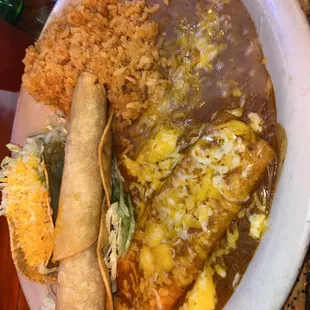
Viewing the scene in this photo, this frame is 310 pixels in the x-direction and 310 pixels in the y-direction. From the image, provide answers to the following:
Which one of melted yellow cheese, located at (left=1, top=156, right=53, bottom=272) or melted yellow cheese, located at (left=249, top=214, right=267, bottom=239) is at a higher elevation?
melted yellow cheese, located at (left=249, top=214, right=267, bottom=239)

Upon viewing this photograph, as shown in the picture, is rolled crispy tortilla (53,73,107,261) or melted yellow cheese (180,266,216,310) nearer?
melted yellow cheese (180,266,216,310)

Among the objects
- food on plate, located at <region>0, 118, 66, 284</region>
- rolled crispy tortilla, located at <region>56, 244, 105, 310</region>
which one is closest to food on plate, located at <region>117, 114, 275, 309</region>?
rolled crispy tortilla, located at <region>56, 244, 105, 310</region>

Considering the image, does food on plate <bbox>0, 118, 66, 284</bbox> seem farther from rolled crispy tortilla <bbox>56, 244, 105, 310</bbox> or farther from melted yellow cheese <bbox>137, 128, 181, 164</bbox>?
melted yellow cheese <bbox>137, 128, 181, 164</bbox>

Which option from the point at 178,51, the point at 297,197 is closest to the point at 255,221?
the point at 297,197

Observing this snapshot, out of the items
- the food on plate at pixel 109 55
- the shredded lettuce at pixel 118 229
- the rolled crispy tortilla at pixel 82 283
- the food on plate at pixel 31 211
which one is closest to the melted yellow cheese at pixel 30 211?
the food on plate at pixel 31 211

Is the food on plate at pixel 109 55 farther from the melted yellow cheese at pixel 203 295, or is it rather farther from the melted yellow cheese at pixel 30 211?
the melted yellow cheese at pixel 203 295

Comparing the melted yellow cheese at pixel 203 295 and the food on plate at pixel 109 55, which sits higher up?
the food on plate at pixel 109 55

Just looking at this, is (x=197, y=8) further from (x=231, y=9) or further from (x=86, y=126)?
(x=86, y=126)
